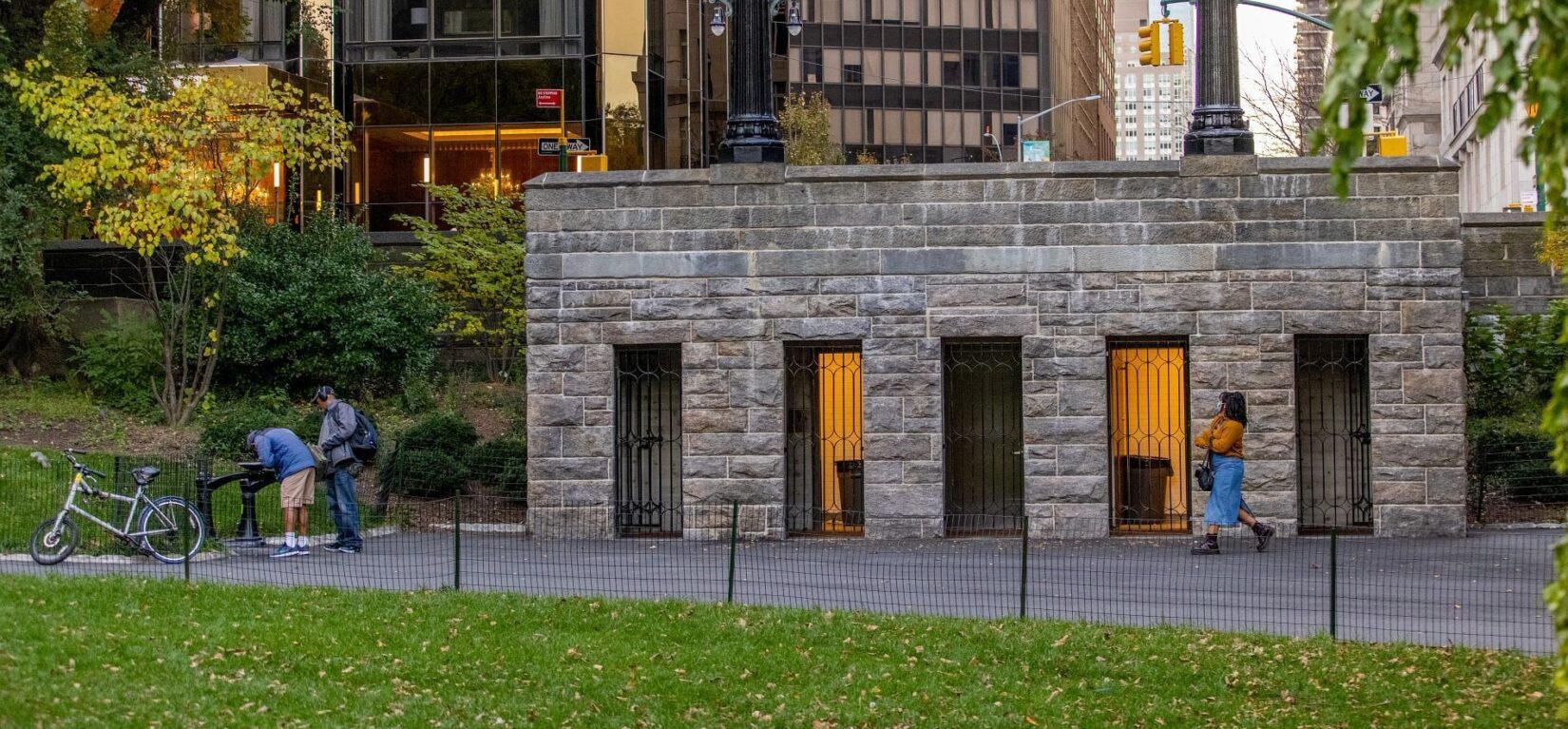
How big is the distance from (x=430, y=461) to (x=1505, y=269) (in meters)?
13.5

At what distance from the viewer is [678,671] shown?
400 inches

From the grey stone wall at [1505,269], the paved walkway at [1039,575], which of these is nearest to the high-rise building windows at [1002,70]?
the grey stone wall at [1505,269]

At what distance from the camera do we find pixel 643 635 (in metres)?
11.0

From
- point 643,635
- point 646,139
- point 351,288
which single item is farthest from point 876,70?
point 643,635

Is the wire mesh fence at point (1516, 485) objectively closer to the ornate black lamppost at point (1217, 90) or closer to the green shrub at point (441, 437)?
the ornate black lamppost at point (1217, 90)

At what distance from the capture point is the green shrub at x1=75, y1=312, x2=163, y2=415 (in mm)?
23000

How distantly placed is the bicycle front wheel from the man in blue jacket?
2.58 ft

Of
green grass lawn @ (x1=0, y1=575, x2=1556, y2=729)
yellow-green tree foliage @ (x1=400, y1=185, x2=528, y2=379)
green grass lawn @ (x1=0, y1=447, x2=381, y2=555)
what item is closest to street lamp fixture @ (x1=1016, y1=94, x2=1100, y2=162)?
yellow-green tree foliage @ (x1=400, y1=185, x2=528, y2=379)

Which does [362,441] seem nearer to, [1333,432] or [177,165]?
[177,165]

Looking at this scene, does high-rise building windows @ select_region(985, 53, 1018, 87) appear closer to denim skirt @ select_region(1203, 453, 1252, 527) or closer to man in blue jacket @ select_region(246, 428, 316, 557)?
denim skirt @ select_region(1203, 453, 1252, 527)

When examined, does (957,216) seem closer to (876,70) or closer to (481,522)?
(481,522)

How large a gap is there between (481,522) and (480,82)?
75.0 ft

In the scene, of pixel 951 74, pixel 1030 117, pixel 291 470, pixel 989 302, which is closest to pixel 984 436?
pixel 989 302

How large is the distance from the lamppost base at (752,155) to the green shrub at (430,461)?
188 inches
